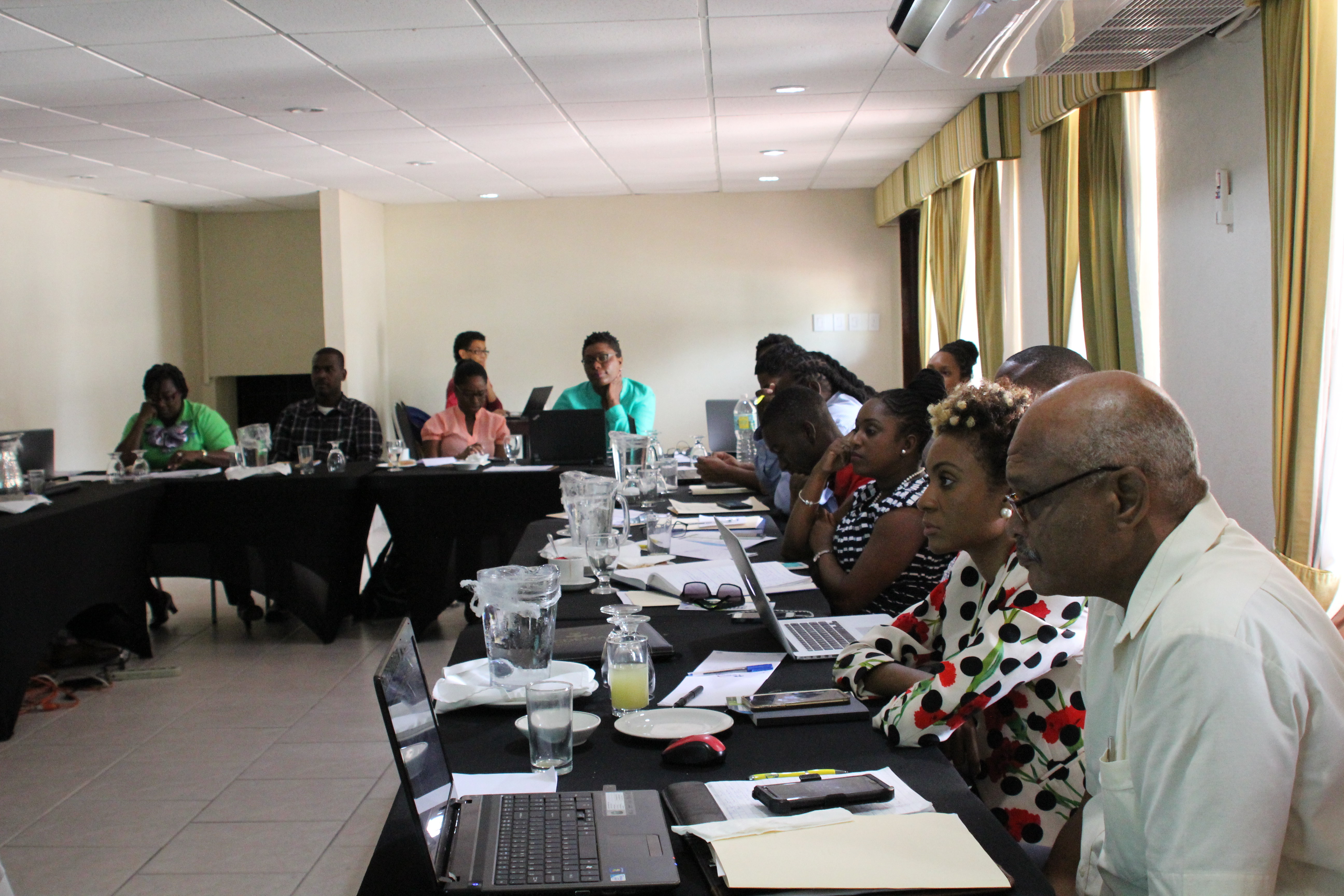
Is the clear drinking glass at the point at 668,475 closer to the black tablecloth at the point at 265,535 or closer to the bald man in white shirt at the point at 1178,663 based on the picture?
the black tablecloth at the point at 265,535

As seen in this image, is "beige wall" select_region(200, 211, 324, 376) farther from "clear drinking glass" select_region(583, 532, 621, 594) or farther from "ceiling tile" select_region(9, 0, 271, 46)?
"clear drinking glass" select_region(583, 532, 621, 594)

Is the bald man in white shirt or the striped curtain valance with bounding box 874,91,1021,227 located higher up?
the striped curtain valance with bounding box 874,91,1021,227

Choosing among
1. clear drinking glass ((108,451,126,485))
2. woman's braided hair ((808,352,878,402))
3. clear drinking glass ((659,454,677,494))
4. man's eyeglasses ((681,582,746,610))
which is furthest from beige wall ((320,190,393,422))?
man's eyeglasses ((681,582,746,610))

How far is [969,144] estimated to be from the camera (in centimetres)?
593

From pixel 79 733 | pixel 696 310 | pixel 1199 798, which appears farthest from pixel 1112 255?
pixel 696 310

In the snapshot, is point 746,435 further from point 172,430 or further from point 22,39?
point 22,39

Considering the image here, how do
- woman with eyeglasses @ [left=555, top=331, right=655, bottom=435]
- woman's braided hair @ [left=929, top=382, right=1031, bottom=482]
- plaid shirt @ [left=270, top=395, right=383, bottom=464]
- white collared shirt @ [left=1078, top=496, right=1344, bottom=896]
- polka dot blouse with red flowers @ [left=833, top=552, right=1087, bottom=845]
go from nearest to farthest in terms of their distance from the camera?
white collared shirt @ [left=1078, top=496, right=1344, bottom=896] → polka dot blouse with red flowers @ [left=833, top=552, right=1087, bottom=845] → woman's braided hair @ [left=929, top=382, right=1031, bottom=482] → plaid shirt @ [left=270, top=395, right=383, bottom=464] → woman with eyeglasses @ [left=555, top=331, right=655, bottom=435]

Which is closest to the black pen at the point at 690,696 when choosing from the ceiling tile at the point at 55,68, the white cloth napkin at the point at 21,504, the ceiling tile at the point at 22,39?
the white cloth napkin at the point at 21,504

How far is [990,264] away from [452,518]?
3447 mm

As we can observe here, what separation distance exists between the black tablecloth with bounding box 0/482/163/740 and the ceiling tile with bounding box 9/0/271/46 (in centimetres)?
180

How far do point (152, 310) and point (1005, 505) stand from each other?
28.1 ft

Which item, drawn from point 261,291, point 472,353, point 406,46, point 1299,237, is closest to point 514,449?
point 406,46

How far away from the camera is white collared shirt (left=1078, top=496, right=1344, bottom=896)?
42.3 inches

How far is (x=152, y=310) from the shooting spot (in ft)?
29.1
